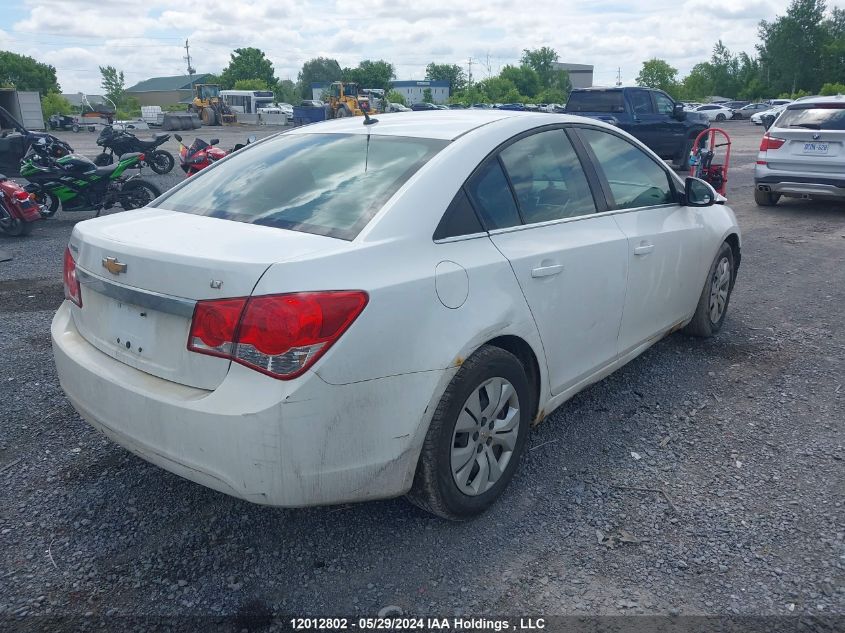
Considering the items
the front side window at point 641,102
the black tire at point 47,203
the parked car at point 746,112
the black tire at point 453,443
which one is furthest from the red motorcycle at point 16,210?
the parked car at point 746,112

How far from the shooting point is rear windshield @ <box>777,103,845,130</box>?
33.3 feet

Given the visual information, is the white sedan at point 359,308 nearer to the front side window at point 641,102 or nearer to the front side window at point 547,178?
the front side window at point 547,178

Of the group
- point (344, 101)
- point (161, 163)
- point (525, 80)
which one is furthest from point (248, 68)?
point (161, 163)

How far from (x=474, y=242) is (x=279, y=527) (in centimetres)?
142

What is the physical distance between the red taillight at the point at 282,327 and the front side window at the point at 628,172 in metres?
2.09

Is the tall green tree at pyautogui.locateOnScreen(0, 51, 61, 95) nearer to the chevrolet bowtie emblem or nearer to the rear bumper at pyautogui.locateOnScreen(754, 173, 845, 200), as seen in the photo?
the rear bumper at pyautogui.locateOnScreen(754, 173, 845, 200)

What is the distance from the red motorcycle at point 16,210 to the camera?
8898mm

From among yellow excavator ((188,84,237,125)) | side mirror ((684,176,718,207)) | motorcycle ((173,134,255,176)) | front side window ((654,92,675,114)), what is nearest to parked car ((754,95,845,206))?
front side window ((654,92,675,114))

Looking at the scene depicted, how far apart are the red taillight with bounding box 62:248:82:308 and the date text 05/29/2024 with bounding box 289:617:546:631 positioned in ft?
5.16

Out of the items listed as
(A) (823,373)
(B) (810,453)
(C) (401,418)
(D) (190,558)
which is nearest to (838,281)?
(A) (823,373)

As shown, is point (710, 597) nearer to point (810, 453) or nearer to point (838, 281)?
point (810, 453)

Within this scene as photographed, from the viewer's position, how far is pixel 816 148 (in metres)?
10.2

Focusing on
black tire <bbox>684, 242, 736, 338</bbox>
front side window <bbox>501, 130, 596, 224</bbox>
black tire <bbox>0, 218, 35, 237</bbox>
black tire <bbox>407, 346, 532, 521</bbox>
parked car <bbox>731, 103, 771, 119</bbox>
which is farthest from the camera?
parked car <bbox>731, 103, 771, 119</bbox>

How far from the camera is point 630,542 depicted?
280cm
